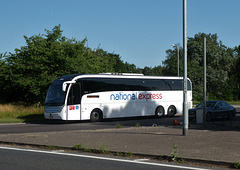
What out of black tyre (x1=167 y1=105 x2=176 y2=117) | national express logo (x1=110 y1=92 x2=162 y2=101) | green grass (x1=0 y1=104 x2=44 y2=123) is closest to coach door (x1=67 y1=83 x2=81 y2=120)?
national express logo (x1=110 y1=92 x2=162 y2=101)

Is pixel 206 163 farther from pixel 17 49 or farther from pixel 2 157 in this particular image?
pixel 17 49

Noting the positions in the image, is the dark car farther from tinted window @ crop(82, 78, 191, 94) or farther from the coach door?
the coach door

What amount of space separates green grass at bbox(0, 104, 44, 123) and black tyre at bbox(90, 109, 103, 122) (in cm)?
462

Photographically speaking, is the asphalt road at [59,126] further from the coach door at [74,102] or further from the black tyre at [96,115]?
the black tyre at [96,115]

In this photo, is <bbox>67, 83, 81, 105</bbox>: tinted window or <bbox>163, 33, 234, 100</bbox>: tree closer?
<bbox>67, 83, 81, 105</bbox>: tinted window

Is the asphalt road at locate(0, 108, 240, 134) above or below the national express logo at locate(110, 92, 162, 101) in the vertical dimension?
below

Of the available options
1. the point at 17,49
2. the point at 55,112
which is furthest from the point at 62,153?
the point at 17,49

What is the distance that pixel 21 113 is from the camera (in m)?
32.2

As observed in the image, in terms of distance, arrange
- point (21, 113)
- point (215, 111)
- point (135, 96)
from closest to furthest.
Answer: point (215, 111)
point (135, 96)
point (21, 113)

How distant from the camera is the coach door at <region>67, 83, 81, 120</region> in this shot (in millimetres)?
26891

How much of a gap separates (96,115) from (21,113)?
6886 millimetres

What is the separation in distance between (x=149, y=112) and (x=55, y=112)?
7976mm

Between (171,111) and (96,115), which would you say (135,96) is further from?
(171,111)

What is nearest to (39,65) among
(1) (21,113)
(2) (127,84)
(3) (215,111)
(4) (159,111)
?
(1) (21,113)
